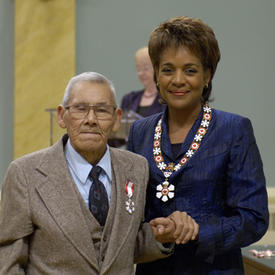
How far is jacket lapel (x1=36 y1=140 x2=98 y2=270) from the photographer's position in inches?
95.0

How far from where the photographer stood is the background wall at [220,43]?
739 cm

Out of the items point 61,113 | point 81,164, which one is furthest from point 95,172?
point 61,113

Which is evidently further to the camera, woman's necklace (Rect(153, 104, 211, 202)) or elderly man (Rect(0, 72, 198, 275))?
woman's necklace (Rect(153, 104, 211, 202))

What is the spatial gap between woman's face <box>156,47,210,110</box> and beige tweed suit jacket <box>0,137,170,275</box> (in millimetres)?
458

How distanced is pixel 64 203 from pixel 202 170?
23.8 inches

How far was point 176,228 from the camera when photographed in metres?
2.39

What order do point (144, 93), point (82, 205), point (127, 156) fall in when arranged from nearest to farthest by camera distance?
point (82, 205) < point (127, 156) < point (144, 93)

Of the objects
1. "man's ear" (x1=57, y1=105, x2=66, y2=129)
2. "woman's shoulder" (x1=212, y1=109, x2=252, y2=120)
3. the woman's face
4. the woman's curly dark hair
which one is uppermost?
the woman's curly dark hair

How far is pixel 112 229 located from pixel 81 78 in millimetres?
664

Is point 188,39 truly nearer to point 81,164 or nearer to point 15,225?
point 81,164

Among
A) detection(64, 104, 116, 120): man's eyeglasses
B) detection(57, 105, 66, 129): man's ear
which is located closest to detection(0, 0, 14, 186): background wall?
detection(57, 105, 66, 129): man's ear

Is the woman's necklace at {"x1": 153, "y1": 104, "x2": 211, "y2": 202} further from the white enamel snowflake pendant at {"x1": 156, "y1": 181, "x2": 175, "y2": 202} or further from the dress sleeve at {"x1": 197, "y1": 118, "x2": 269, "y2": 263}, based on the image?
the dress sleeve at {"x1": 197, "y1": 118, "x2": 269, "y2": 263}

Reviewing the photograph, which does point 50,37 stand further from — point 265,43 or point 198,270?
point 198,270

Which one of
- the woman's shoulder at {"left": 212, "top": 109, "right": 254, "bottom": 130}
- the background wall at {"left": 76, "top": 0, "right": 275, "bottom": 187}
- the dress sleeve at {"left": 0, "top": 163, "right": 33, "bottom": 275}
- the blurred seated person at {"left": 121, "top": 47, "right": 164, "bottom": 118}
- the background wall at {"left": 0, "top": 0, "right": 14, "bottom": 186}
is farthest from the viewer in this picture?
the background wall at {"left": 76, "top": 0, "right": 275, "bottom": 187}
